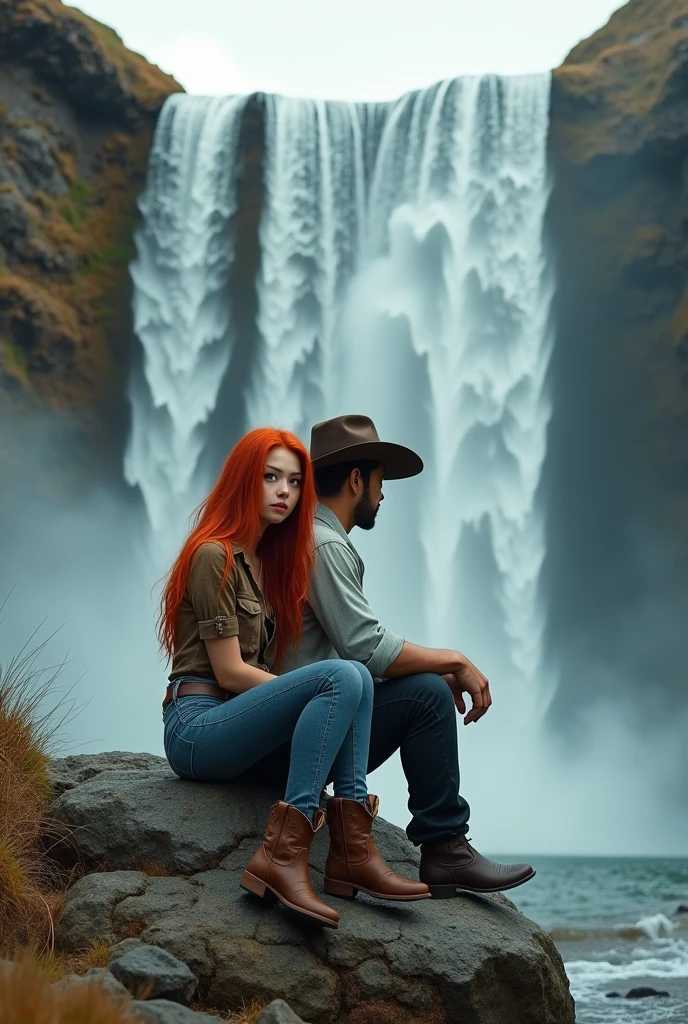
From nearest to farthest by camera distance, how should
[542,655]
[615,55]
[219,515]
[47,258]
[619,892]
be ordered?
[219,515] < [619,892] < [542,655] < [47,258] < [615,55]

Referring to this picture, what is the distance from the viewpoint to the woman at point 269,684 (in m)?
3.15

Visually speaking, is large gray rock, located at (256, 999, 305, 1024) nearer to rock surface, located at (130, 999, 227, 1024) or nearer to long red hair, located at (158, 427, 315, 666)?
rock surface, located at (130, 999, 227, 1024)

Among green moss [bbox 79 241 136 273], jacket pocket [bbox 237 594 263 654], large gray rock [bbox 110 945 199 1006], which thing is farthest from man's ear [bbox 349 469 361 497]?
green moss [bbox 79 241 136 273]

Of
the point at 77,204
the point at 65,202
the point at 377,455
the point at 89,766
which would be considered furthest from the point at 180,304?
the point at 377,455

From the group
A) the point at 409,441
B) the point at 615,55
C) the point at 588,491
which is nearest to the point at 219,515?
the point at 409,441

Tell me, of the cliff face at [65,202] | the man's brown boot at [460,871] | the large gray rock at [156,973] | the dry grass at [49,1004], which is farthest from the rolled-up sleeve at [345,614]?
the cliff face at [65,202]

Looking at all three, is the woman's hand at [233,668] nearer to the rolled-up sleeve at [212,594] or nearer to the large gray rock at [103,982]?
the rolled-up sleeve at [212,594]

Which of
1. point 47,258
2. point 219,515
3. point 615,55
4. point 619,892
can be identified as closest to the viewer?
point 219,515

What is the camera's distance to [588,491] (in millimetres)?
23312

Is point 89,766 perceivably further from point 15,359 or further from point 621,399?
point 621,399

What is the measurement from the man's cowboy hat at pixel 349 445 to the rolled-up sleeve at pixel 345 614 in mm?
369

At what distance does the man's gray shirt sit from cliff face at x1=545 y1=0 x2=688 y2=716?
65.0ft

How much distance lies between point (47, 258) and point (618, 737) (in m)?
16.8

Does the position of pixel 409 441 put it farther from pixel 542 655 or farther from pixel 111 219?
pixel 111 219
